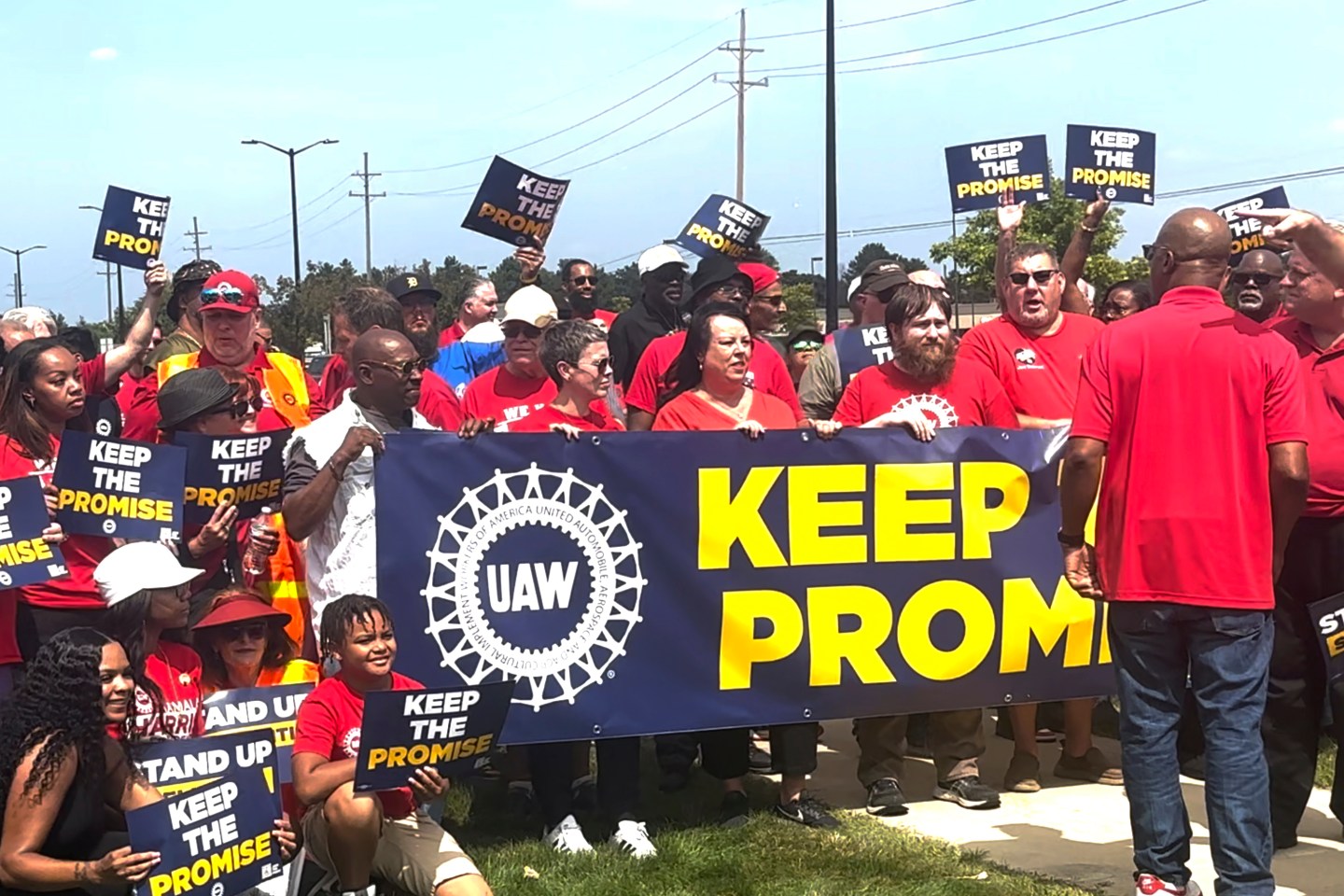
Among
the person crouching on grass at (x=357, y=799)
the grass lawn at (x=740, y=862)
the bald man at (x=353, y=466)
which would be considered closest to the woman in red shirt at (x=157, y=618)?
the bald man at (x=353, y=466)

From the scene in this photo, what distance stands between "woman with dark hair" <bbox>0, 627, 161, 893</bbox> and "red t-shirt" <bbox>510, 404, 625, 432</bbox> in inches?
79.2

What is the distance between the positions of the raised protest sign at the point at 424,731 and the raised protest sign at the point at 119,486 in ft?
4.51

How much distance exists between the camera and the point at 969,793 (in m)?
6.59

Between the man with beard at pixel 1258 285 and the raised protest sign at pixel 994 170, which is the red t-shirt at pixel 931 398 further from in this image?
the raised protest sign at pixel 994 170

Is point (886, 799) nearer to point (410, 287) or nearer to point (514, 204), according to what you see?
point (410, 287)

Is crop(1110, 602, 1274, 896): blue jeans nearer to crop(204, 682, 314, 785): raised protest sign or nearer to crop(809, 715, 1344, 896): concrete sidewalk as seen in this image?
crop(809, 715, 1344, 896): concrete sidewalk

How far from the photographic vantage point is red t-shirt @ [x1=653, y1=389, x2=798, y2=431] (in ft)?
21.0

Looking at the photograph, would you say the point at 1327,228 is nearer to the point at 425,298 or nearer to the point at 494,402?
the point at 494,402

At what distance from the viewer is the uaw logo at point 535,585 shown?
5863mm

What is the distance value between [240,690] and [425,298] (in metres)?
4.33

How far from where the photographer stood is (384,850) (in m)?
5.00

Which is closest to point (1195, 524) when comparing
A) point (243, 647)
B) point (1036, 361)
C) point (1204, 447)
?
point (1204, 447)

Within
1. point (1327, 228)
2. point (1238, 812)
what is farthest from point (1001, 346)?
point (1238, 812)

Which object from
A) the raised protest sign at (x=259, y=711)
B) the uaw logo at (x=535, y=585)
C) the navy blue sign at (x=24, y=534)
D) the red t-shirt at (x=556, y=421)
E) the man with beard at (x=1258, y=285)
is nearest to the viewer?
the navy blue sign at (x=24, y=534)
